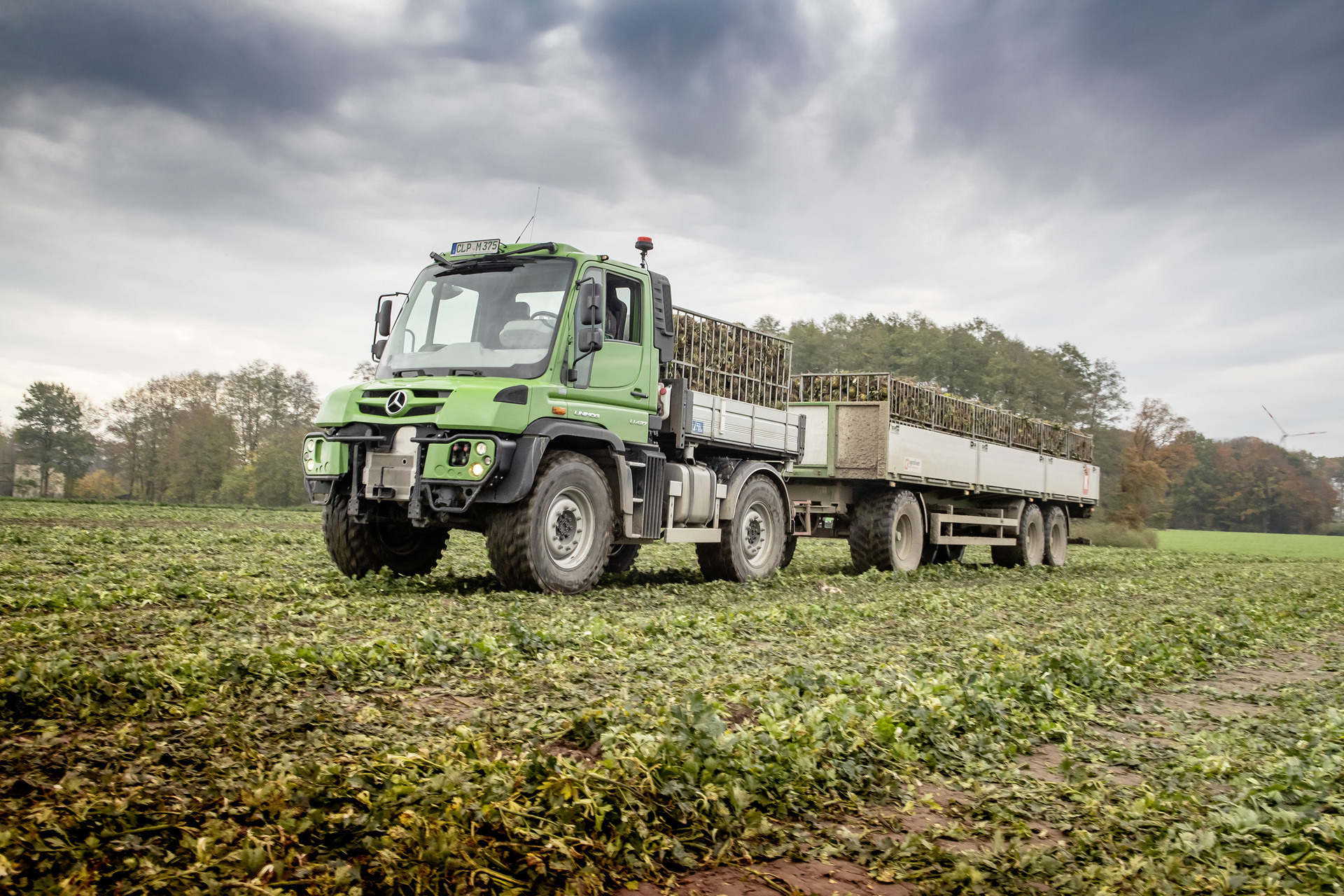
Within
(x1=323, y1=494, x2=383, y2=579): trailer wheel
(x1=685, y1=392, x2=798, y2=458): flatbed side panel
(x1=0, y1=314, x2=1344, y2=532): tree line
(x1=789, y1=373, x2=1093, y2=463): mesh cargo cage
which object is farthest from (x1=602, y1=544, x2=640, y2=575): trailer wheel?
(x1=0, y1=314, x2=1344, y2=532): tree line

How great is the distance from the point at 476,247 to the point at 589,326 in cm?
168

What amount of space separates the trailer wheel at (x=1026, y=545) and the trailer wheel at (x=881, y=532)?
172 inches

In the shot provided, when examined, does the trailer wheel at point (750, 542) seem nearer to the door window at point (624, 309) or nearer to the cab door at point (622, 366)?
the cab door at point (622, 366)

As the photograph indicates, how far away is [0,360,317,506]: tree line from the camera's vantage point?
189 feet

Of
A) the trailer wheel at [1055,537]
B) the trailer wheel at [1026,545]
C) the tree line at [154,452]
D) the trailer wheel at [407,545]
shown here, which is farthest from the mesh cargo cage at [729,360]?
the tree line at [154,452]

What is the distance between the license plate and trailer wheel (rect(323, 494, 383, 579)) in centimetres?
287

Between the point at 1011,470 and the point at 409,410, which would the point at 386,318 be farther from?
the point at 1011,470

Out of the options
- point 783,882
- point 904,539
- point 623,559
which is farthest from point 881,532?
point 783,882

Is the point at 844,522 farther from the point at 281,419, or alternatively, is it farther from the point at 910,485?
the point at 281,419

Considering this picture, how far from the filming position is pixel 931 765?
4.98m

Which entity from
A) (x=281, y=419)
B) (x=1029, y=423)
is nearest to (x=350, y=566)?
(x=1029, y=423)

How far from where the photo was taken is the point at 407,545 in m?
11.4

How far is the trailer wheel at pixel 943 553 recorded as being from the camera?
60.9ft

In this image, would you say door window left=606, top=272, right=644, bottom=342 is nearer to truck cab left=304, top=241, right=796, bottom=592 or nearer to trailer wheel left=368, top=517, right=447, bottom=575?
truck cab left=304, top=241, right=796, bottom=592
